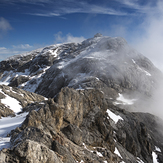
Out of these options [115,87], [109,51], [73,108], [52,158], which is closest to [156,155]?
[73,108]

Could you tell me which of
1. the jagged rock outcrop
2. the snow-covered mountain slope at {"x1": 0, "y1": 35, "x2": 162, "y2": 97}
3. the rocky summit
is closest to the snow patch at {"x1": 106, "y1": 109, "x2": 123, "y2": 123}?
the rocky summit

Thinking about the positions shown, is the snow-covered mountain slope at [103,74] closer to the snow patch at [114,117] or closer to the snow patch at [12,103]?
the snow patch at [12,103]

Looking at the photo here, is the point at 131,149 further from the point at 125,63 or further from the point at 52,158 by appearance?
the point at 125,63

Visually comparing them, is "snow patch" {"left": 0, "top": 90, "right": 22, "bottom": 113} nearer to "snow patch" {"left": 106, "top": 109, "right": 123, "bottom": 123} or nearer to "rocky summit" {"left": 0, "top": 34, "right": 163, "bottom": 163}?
"rocky summit" {"left": 0, "top": 34, "right": 163, "bottom": 163}

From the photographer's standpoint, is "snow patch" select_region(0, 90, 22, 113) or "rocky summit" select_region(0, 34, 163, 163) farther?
"snow patch" select_region(0, 90, 22, 113)

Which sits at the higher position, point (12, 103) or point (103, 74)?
point (12, 103)

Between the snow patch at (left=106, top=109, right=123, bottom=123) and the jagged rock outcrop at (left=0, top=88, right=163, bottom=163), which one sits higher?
the jagged rock outcrop at (left=0, top=88, right=163, bottom=163)

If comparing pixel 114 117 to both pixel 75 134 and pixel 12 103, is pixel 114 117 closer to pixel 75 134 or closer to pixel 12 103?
pixel 75 134

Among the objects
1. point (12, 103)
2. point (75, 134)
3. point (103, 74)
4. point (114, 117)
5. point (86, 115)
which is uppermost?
point (75, 134)

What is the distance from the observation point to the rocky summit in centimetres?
1430

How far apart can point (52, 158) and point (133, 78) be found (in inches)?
5488

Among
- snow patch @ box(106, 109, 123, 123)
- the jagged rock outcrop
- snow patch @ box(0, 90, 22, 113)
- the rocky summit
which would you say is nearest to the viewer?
the jagged rock outcrop

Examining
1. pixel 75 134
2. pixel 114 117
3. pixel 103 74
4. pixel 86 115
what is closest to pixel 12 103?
pixel 86 115

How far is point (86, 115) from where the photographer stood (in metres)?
32.7
